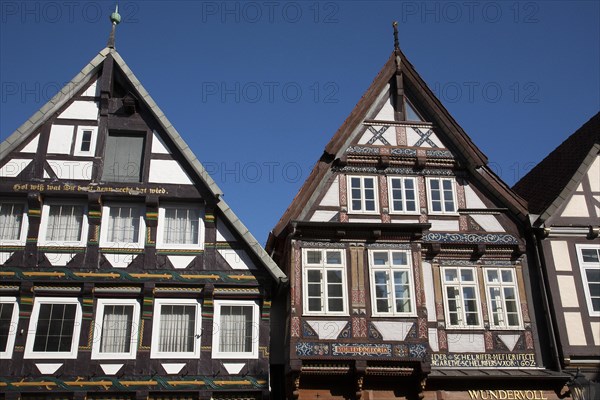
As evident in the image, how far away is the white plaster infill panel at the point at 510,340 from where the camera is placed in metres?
19.7

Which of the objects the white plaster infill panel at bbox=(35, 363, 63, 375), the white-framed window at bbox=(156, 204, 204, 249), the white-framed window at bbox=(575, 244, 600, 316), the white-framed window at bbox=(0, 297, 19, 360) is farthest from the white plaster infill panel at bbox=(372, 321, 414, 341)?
the white-framed window at bbox=(0, 297, 19, 360)

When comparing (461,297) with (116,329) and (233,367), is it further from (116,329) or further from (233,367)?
(116,329)

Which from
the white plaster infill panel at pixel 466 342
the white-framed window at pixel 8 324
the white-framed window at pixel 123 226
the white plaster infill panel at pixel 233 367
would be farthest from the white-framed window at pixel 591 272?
the white-framed window at pixel 8 324

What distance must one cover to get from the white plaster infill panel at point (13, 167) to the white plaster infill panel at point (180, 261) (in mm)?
4743

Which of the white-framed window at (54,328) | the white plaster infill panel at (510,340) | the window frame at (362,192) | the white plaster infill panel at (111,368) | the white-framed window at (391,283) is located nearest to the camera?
the white plaster infill panel at (111,368)

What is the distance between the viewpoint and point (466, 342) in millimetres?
19562

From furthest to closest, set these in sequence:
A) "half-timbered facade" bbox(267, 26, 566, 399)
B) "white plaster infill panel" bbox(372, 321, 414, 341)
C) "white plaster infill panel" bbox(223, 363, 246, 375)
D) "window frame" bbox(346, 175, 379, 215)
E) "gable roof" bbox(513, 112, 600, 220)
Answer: "gable roof" bbox(513, 112, 600, 220) < "window frame" bbox(346, 175, 379, 215) < "white plaster infill panel" bbox(372, 321, 414, 341) < "half-timbered facade" bbox(267, 26, 566, 399) < "white plaster infill panel" bbox(223, 363, 246, 375)

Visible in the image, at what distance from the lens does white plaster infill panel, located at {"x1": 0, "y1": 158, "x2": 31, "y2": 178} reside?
1966cm

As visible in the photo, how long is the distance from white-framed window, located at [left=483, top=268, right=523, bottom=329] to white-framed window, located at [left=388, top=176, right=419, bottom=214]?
108 inches

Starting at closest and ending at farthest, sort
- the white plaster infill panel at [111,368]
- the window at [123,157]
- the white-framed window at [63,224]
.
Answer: the white plaster infill panel at [111,368], the white-framed window at [63,224], the window at [123,157]

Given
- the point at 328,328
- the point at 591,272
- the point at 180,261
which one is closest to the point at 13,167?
the point at 180,261

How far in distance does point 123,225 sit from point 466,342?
9.79 m

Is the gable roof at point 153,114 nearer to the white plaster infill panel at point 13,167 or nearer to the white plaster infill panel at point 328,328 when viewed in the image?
the white plaster infill panel at point 13,167

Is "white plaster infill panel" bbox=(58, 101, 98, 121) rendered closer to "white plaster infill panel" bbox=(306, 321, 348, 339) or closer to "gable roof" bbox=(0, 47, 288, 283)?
"gable roof" bbox=(0, 47, 288, 283)
